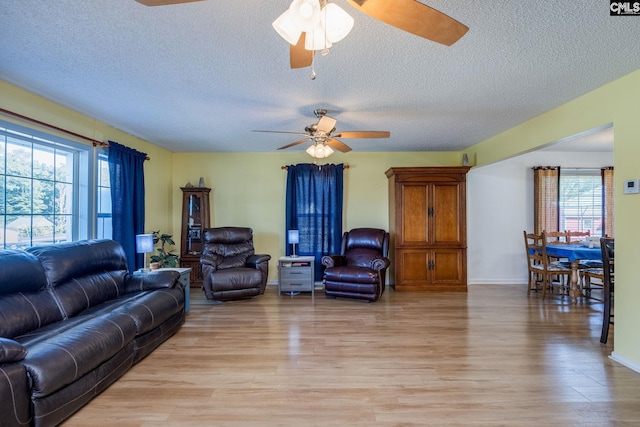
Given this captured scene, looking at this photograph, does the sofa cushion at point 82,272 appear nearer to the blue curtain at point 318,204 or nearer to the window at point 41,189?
the window at point 41,189

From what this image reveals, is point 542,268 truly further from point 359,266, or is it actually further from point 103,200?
point 103,200

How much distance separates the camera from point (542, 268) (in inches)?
186

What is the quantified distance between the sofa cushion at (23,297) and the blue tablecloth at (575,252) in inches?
236

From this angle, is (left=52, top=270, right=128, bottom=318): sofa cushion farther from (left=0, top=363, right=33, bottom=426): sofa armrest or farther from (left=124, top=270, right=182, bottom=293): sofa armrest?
(left=0, top=363, right=33, bottom=426): sofa armrest

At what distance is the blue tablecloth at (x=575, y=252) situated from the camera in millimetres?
4258

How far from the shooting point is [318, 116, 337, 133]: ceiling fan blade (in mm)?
2934

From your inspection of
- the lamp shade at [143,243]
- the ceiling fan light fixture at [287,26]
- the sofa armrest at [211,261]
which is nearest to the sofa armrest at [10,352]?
the ceiling fan light fixture at [287,26]

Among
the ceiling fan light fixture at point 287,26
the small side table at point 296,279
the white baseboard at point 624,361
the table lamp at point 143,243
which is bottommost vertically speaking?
the white baseboard at point 624,361

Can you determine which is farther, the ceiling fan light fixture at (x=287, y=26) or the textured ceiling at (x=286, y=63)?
the textured ceiling at (x=286, y=63)

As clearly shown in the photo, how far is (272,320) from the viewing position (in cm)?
367

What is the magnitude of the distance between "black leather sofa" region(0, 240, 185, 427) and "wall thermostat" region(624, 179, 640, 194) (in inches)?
162

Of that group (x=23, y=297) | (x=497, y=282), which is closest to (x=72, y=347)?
(x=23, y=297)

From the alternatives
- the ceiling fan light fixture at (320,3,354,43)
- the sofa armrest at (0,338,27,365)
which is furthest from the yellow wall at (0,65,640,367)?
the ceiling fan light fixture at (320,3,354,43)

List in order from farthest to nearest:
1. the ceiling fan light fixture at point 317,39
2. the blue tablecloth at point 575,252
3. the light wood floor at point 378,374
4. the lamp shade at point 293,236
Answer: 1. the lamp shade at point 293,236
2. the blue tablecloth at point 575,252
3. the light wood floor at point 378,374
4. the ceiling fan light fixture at point 317,39
